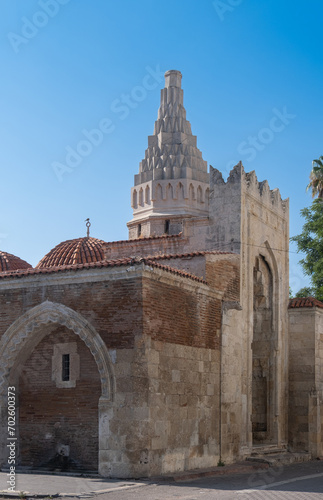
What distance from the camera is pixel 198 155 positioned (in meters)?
27.6

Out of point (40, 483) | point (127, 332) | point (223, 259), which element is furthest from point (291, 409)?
point (40, 483)

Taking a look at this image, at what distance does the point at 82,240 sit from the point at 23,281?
5.93 meters

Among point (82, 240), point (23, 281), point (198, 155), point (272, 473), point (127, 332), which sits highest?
point (198, 155)

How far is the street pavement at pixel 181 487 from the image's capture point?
1225 centimetres

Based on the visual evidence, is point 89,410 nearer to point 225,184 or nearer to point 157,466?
point 157,466

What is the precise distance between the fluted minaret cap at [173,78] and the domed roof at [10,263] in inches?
399

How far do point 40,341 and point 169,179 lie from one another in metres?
11.5

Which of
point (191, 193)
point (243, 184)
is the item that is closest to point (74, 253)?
point (243, 184)

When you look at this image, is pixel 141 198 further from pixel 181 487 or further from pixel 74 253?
pixel 181 487

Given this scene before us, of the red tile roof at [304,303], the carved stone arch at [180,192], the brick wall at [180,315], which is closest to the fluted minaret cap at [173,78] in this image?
the carved stone arch at [180,192]

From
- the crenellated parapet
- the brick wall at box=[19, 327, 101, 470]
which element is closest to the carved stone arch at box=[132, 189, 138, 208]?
the crenellated parapet

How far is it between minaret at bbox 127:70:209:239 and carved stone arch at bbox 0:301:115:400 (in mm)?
10462

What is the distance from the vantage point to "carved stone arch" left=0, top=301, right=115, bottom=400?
575 inches

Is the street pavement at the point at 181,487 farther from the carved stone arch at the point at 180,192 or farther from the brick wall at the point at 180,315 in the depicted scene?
the carved stone arch at the point at 180,192
